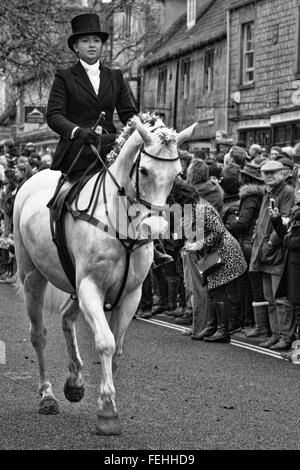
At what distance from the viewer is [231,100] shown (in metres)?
35.8

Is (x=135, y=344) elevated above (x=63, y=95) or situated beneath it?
situated beneath

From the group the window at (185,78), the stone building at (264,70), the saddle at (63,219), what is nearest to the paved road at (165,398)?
the saddle at (63,219)

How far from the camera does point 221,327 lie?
1391 cm

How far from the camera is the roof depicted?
39188 mm

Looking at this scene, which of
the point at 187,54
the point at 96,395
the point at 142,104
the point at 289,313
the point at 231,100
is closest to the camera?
the point at 96,395

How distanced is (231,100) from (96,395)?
2684cm

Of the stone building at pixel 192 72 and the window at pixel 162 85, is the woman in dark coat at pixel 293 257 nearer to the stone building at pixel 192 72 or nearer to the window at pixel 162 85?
the stone building at pixel 192 72

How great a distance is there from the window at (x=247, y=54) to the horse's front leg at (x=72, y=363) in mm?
26077

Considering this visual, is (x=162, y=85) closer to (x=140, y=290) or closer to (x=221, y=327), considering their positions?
(x=221, y=327)

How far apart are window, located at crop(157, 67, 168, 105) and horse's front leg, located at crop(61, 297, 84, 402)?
3590cm

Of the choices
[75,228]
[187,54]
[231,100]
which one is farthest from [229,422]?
[187,54]

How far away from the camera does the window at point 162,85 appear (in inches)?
1763

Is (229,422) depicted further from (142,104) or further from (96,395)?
(142,104)
